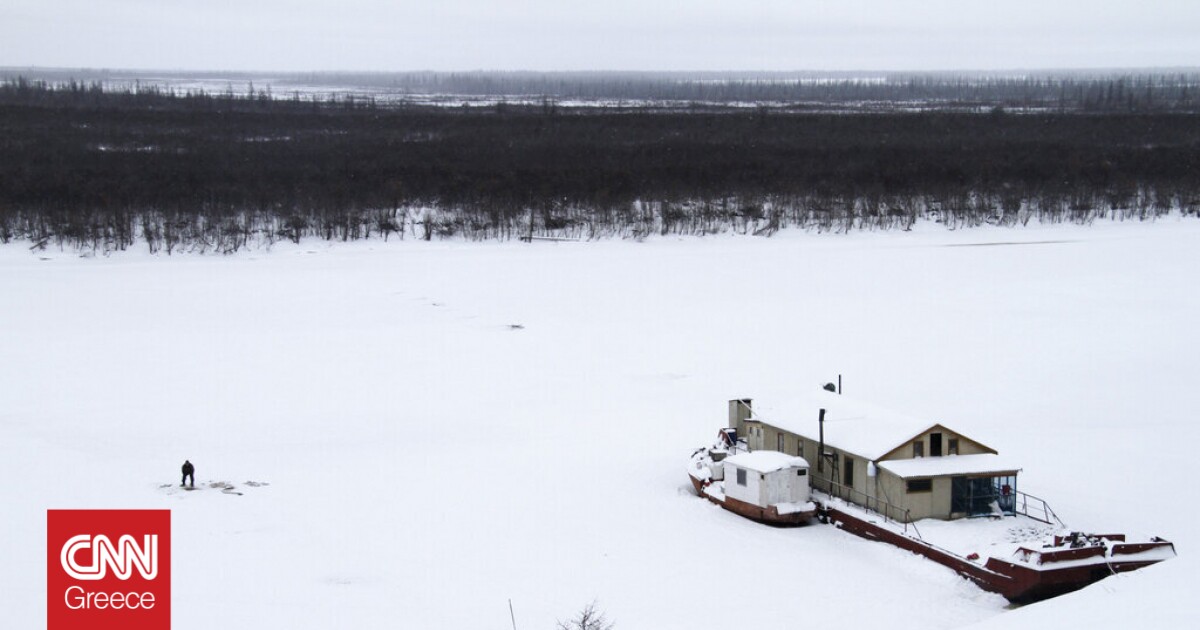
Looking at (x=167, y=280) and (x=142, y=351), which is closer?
(x=142, y=351)

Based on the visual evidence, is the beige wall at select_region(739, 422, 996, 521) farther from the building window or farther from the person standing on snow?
the person standing on snow

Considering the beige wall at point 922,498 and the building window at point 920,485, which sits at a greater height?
the building window at point 920,485

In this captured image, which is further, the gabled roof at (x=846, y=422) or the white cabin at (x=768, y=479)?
the white cabin at (x=768, y=479)

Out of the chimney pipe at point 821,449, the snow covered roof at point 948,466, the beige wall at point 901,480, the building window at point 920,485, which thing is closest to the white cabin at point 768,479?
the chimney pipe at point 821,449

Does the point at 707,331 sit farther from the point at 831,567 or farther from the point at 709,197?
the point at 709,197

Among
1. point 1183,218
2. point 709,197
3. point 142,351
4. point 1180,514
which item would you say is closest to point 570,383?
point 142,351

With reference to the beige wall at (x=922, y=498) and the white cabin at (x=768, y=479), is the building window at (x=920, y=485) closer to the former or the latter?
the beige wall at (x=922, y=498)
